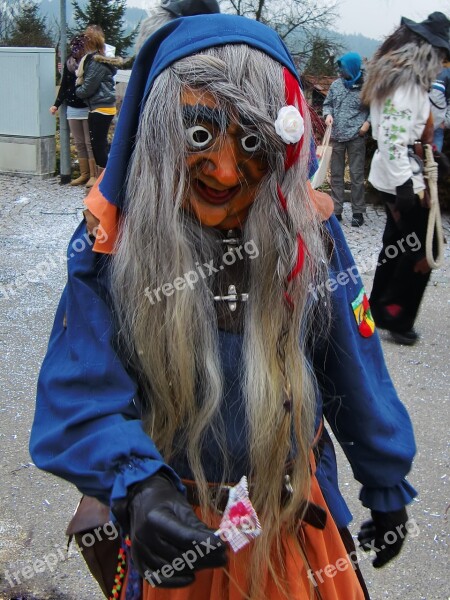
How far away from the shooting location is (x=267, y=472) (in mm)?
1382

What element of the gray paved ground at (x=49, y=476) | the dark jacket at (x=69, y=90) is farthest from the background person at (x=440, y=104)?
the dark jacket at (x=69, y=90)

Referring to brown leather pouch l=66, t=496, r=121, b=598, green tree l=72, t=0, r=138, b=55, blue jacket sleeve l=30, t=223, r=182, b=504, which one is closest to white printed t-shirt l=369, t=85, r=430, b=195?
blue jacket sleeve l=30, t=223, r=182, b=504

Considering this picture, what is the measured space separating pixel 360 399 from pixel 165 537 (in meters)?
0.57

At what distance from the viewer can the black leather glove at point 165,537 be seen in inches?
43.4

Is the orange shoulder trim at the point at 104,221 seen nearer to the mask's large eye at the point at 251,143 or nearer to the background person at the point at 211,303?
the background person at the point at 211,303

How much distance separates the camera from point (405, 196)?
4.17 meters

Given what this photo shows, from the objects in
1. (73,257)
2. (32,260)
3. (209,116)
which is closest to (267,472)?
(73,257)

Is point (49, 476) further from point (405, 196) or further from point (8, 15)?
point (8, 15)

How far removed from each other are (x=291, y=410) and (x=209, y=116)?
1.83 ft

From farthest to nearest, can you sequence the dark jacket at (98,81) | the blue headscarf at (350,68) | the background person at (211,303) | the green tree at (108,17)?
the green tree at (108,17), the dark jacket at (98,81), the blue headscarf at (350,68), the background person at (211,303)

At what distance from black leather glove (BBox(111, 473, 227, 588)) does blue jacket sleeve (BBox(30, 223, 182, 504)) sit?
0.10 ft

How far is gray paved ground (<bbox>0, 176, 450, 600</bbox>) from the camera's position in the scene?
2541 millimetres

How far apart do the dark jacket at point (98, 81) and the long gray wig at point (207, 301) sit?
6.62 m

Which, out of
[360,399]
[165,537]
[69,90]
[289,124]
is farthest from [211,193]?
[69,90]
